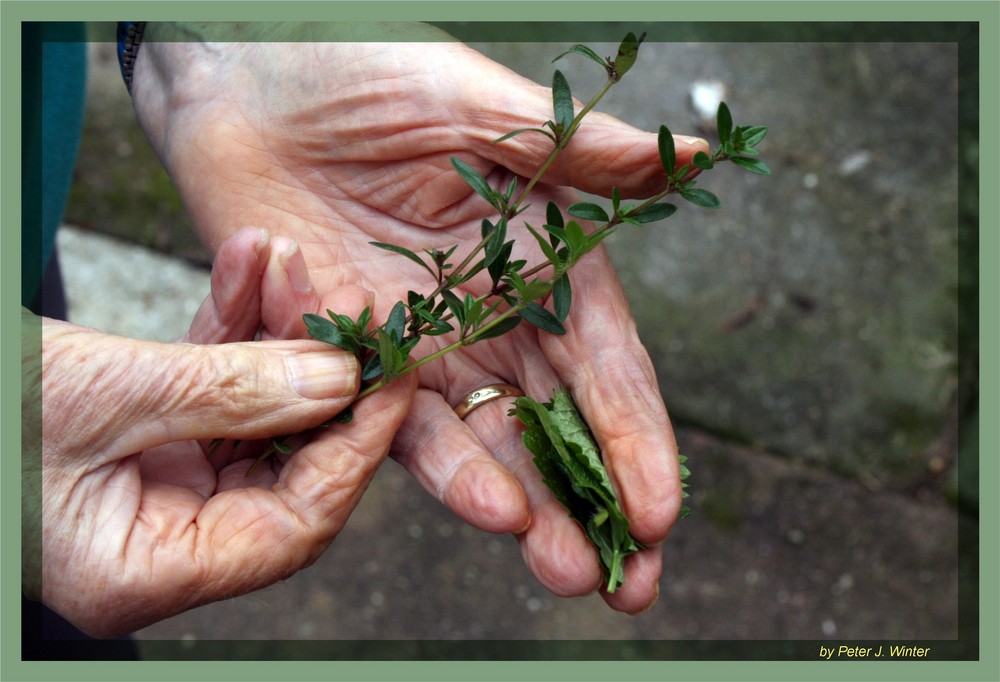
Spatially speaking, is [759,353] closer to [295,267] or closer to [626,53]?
[626,53]

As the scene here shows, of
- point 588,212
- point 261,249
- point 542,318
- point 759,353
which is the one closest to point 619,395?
point 542,318

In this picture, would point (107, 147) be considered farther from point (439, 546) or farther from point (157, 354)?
point (157, 354)

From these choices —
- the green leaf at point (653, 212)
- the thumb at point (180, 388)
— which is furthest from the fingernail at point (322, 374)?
the green leaf at point (653, 212)

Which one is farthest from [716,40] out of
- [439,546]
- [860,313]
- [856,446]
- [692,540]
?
[439,546]

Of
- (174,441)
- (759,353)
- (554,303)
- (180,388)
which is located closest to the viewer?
(180,388)

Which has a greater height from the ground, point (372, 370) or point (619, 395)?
point (372, 370)

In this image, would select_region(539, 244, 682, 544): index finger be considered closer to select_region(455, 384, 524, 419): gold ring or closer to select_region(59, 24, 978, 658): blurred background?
select_region(455, 384, 524, 419): gold ring

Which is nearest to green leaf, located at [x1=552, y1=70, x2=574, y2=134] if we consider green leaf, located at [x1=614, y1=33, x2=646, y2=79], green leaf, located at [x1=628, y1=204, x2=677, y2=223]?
green leaf, located at [x1=614, y1=33, x2=646, y2=79]

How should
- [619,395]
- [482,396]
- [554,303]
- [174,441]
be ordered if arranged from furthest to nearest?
[482,396] < [619,395] < [554,303] < [174,441]

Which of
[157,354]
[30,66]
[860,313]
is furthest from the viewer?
[860,313]
